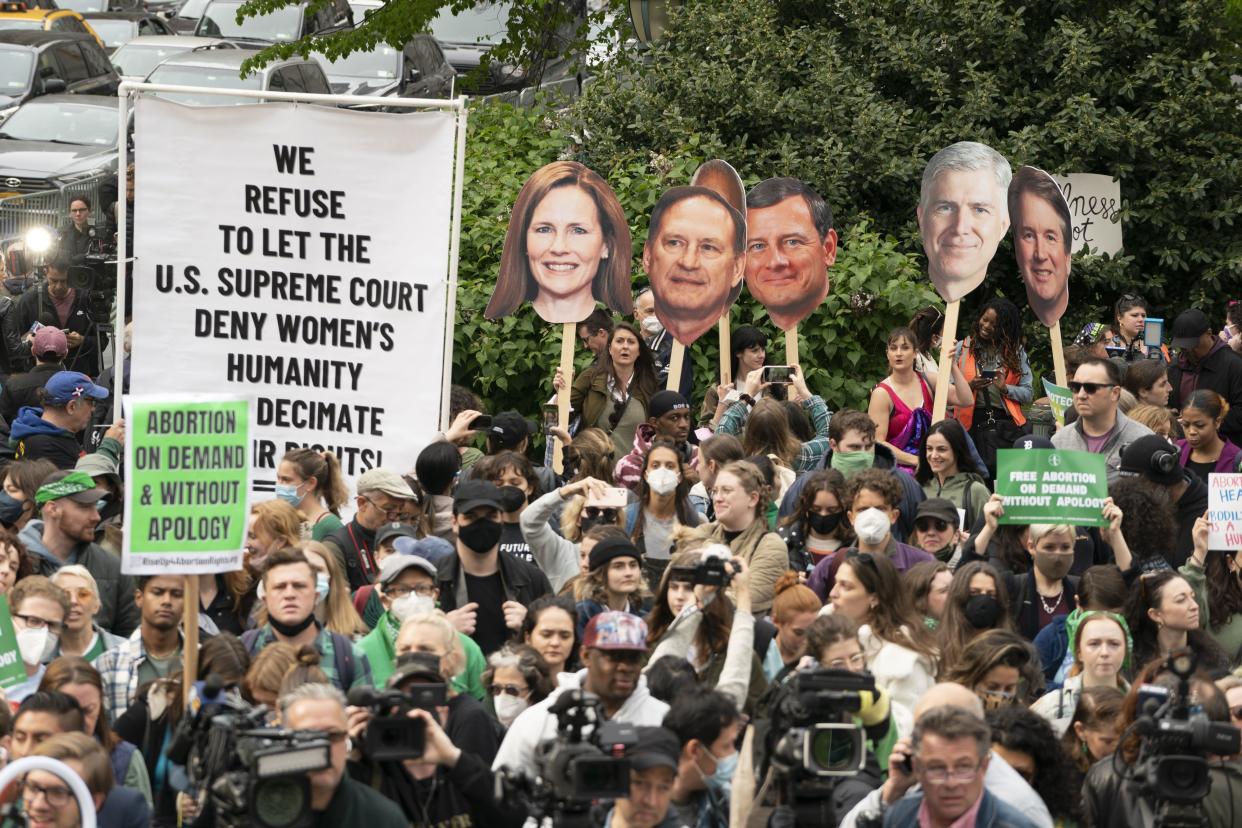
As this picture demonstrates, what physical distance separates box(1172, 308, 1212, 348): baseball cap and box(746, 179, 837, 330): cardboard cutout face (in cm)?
222

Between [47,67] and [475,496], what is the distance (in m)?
17.6

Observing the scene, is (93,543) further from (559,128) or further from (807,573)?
(559,128)

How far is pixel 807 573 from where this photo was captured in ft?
34.8

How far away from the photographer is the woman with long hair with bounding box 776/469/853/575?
10688 millimetres

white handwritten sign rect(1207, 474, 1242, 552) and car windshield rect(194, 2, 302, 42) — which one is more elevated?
car windshield rect(194, 2, 302, 42)

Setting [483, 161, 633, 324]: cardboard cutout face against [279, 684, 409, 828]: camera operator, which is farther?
[483, 161, 633, 324]: cardboard cutout face

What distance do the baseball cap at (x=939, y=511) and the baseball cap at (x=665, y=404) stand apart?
188 centimetres

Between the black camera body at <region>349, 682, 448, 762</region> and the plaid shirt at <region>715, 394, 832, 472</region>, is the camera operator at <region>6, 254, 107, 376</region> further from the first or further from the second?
the black camera body at <region>349, 682, 448, 762</region>

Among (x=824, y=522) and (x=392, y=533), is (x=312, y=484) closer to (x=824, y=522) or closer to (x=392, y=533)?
(x=392, y=533)

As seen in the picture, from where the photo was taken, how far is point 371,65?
26.4m

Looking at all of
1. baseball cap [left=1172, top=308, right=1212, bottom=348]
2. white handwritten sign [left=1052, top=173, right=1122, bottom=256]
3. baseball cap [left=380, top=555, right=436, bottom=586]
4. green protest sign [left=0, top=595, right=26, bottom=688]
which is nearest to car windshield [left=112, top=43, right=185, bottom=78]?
white handwritten sign [left=1052, top=173, right=1122, bottom=256]

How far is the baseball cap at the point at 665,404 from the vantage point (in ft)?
40.9

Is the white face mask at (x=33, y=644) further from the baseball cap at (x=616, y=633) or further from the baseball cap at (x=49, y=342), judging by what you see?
the baseball cap at (x=49, y=342)

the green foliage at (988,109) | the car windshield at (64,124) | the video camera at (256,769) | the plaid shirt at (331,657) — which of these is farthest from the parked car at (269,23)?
the video camera at (256,769)
